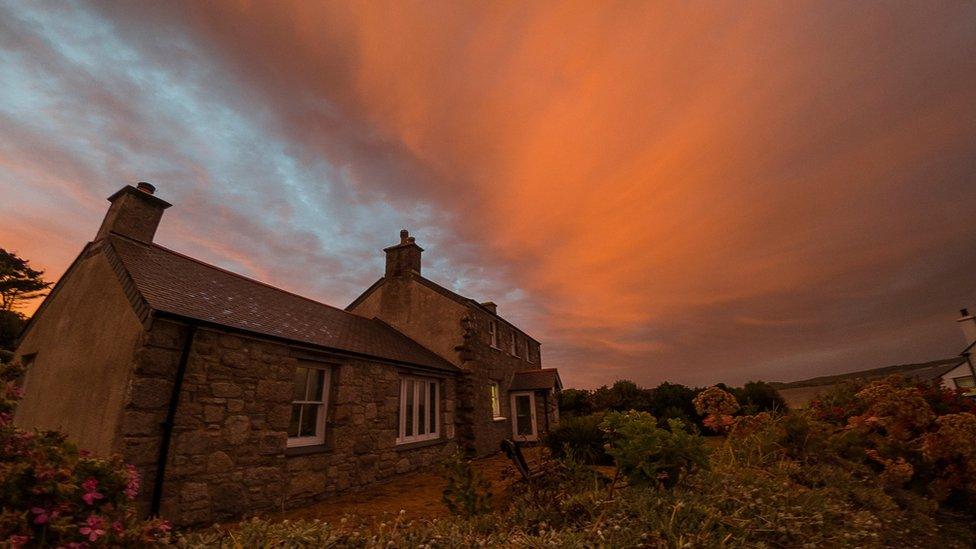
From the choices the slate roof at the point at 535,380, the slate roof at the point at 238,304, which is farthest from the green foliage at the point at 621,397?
the slate roof at the point at 238,304

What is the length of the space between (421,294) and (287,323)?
7519 millimetres

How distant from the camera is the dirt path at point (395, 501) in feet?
23.6

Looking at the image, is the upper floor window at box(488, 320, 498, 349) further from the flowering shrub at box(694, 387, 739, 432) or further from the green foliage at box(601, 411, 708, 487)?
the green foliage at box(601, 411, 708, 487)

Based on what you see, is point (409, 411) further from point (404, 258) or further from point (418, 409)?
point (404, 258)

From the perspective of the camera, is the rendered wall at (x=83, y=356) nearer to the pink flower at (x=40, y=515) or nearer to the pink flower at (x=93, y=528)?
the pink flower at (x=40, y=515)

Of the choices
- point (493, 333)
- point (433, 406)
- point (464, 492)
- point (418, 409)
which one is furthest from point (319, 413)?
point (493, 333)

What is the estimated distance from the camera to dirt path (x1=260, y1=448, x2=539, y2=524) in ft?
23.6

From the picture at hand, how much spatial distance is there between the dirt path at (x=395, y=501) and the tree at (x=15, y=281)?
35.7m

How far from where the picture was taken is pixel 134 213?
952cm

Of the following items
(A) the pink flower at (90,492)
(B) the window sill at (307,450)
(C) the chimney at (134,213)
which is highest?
(C) the chimney at (134,213)

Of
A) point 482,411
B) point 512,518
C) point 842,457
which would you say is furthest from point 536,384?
point 512,518

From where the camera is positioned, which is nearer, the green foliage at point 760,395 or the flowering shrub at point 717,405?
the flowering shrub at point 717,405

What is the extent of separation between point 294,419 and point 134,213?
20.2 feet

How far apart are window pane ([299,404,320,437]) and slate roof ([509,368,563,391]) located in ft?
37.8
